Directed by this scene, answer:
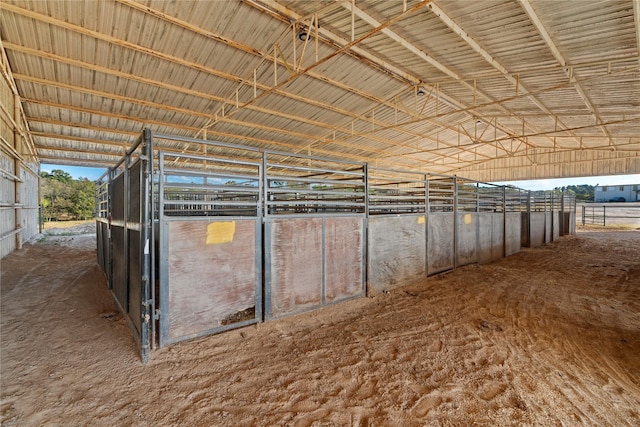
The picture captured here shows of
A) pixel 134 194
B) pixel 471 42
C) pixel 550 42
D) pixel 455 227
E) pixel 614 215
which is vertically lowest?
pixel 614 215

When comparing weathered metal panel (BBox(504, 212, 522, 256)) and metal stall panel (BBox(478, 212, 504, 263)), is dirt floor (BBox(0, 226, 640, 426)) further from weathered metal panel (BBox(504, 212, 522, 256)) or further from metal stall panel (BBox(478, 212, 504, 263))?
weathered metal panel (BBox(504, 212, 522, 256))

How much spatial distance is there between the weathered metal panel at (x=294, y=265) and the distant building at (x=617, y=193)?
114 feet

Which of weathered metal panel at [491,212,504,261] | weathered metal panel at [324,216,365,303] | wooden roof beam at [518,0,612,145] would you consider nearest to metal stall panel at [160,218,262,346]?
weathered metal panel at [324,216,365,303]

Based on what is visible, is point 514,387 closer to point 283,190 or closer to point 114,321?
point 283,190

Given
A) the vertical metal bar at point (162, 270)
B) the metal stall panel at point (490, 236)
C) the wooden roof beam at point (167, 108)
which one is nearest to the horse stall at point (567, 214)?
the metal stall panel at point (490, 236)

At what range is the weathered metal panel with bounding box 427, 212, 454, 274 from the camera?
489 centimetres

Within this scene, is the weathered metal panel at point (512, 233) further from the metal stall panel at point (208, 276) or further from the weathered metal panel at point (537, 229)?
the metal stall panel at point (208, 276)

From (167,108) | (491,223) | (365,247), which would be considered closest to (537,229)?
(491,223)

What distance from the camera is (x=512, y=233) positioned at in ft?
24.5

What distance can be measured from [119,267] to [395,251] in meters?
3.78

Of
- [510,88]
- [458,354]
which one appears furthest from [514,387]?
[510,88]

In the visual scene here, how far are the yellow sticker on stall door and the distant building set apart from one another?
35.7 m

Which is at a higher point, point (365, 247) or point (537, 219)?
point (537, 219)

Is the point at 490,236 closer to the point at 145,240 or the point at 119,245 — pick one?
the point at 145,240
